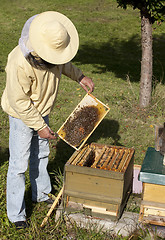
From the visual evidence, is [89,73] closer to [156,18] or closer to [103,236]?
[156,18]

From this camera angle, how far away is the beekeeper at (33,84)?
108 inches

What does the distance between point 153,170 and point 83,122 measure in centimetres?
103

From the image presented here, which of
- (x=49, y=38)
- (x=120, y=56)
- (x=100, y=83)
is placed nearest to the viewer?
(x=49, y=38)

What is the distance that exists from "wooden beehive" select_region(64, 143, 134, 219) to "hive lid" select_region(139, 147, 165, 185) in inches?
7.2

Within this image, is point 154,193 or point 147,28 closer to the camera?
point 154,193

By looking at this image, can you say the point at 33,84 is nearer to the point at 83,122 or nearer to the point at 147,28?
the point at 83,122

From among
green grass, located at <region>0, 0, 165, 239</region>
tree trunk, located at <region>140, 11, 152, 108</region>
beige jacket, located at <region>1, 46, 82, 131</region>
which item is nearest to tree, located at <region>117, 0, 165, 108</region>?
tree trunk, located at <region>140, 11, 152, 108</region>

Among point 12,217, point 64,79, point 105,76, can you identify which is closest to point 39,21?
point 12,217

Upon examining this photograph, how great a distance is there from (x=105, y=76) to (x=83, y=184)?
6391mm

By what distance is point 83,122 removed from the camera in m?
3.63

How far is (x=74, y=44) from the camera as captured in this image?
2957mm

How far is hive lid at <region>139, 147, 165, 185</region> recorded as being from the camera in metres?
2.83

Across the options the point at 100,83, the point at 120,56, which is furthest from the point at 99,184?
the point at 120,56

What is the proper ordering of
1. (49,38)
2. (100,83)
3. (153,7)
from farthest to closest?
(100,83) → (153,7) → (49,38)
